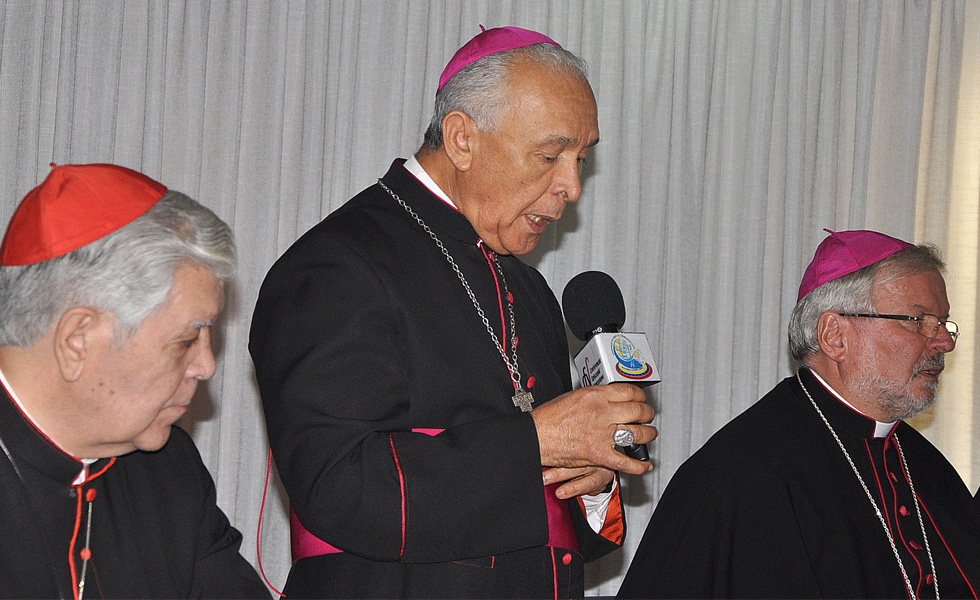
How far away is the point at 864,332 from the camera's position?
3410 millimetres

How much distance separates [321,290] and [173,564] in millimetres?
641

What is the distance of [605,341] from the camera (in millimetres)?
2150

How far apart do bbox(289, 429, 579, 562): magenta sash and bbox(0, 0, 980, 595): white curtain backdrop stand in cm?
146

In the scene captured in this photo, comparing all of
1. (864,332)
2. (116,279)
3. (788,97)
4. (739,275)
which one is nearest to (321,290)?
(116,279)

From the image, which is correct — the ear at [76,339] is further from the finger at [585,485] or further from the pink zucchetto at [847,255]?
the pink zucchetto at [847,255]

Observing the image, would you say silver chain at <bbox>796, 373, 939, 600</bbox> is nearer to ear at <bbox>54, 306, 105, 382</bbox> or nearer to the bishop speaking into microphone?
the bishop speaking into microphone

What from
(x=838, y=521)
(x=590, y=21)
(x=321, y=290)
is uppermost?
(x=590, y=21)

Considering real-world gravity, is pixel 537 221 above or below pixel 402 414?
above

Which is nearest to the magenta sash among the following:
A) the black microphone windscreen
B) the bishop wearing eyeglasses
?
the black microphone windscreen

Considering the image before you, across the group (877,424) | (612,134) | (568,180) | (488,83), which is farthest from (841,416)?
(488,83)

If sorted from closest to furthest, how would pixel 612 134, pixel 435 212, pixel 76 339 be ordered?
pixel 76 339 < pixel 435 212 < pixel 612 134

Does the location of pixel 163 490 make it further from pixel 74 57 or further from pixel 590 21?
pixel 590 21

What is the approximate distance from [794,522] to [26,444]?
7.25 ft

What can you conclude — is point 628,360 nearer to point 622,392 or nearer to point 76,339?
point 622,392
